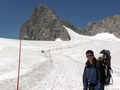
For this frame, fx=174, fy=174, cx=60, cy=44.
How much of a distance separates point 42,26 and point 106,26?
50284 mm

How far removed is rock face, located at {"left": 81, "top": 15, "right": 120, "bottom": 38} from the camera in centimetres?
12980

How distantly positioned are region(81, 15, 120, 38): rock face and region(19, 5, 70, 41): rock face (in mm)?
32166

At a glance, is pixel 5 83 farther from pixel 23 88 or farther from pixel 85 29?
pixel 85 29

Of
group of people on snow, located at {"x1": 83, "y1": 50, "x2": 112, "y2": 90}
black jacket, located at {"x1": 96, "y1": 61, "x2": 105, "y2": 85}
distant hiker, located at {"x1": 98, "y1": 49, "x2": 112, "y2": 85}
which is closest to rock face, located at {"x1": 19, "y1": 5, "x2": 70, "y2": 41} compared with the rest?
distant hiker, located at {"x1": 98, "y1": 49, "x2": 112, "y2": 85}

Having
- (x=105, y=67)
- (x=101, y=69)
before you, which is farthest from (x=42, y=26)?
(x=101, y=69)

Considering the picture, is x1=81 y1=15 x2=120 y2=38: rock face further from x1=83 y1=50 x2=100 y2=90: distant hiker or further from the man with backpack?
x1=83 y1=50 x2=100 y2=90: distant hiker

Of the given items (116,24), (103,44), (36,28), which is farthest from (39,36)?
(103,44)

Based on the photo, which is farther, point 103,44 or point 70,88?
point 103,44

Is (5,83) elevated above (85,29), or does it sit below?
below

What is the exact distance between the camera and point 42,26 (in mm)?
126812

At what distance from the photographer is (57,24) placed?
400 feet

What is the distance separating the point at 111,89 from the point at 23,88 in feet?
14.2

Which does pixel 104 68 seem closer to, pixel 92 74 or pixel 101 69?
pixel 101 69

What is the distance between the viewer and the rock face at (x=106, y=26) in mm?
129800
